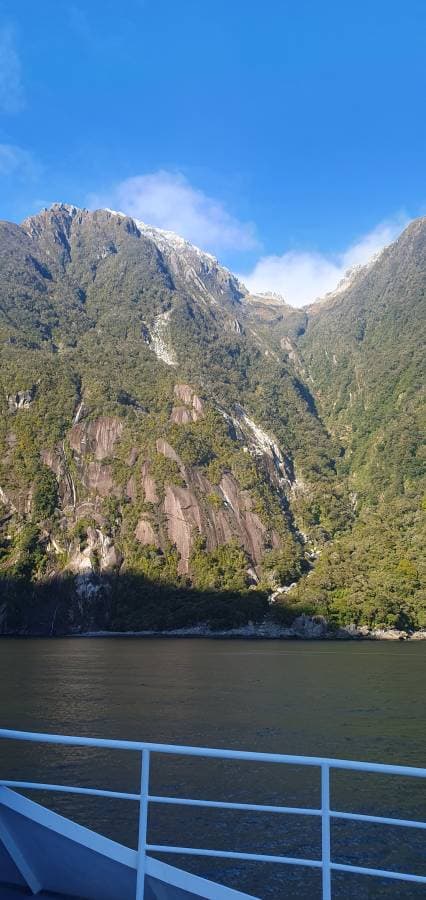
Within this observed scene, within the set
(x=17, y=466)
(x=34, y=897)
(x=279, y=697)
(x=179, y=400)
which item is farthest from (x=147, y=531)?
(x=34, y=897)

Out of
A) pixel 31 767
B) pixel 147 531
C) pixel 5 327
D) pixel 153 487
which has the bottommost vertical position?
pixel 31 767

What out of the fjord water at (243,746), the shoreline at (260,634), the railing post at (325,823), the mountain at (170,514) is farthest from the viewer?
the mountain at (170,514)

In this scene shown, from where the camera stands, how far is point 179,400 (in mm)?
180625

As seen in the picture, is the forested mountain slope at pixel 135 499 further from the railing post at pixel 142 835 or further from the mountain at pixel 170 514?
the railing post at pixel 142 835

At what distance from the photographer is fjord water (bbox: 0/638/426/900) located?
17.5 m

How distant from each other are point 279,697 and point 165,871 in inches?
1617

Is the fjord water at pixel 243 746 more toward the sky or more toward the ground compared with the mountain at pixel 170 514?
more toward the ground

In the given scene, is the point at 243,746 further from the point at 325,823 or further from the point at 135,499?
the point at 135,499

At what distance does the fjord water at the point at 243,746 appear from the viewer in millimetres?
17453

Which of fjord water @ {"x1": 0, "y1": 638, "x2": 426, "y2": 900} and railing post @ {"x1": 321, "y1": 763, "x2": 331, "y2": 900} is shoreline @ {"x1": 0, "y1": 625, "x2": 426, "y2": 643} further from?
railing post @ {"x1": 321, "y1": 763, "x2": 331, "y2": 900}

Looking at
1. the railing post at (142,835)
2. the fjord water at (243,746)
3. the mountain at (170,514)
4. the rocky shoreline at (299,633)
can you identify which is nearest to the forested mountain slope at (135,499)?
the mountain at (170,514)

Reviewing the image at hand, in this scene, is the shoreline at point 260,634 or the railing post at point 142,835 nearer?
the railing post at point 142,835

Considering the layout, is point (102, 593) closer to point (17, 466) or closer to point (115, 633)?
point (115, 633)

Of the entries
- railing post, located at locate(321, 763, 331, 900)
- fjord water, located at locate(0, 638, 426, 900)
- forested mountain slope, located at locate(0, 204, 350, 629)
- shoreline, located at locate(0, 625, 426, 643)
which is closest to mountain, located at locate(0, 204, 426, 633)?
forested mountain slope, located at locate(0, 204, 350, 629)
